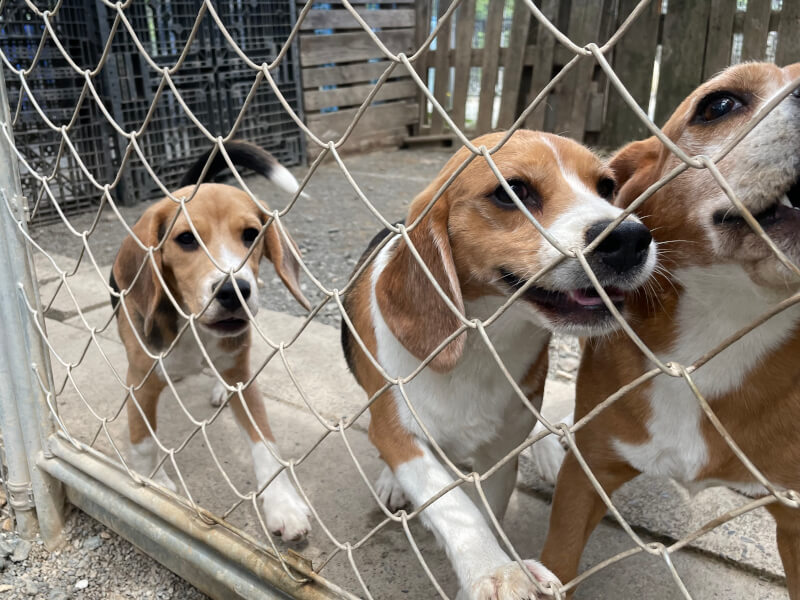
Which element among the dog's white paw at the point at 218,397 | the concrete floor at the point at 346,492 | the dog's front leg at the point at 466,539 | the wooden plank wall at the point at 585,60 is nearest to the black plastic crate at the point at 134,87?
the wooden plank wall at the point at 585,60

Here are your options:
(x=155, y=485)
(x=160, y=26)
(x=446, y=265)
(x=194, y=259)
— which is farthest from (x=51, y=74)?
(x=446, y=265)

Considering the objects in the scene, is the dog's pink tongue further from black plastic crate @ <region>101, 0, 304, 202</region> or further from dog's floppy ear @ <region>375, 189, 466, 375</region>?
black plastic crate @ <region>101, 0, 304, 202</region>

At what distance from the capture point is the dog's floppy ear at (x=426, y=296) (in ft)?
4.58

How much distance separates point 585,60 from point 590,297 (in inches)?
255

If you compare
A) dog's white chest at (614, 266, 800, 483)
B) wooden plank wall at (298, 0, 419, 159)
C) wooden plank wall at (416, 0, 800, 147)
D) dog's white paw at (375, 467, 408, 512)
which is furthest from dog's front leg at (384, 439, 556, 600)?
wooden plank wall at (298, 0, 419, 159)

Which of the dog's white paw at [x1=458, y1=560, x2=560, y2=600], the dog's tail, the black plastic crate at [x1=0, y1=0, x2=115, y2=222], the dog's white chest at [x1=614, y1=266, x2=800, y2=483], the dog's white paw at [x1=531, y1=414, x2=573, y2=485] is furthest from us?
the black plastic crate at [x1=0, y1=0, x2=115, y2=222]

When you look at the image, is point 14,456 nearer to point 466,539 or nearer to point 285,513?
point 285,513

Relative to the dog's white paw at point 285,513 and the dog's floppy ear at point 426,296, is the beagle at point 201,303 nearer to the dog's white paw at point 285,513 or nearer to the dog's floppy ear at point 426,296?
the dog's white paw at point 285,513

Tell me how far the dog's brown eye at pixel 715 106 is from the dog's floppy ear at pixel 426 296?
55cm

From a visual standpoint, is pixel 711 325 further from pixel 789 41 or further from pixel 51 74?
pixel 51 74

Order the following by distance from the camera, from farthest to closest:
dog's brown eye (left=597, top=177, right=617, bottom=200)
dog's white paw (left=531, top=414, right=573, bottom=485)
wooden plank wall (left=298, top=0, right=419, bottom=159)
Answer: wooden plank wall (left=298, top=0, right=419, bottom=159) < dog's white paw (left=531, top=414, right=573, bottom=485) < dog's brown eye (left=597, top=177, right=617, bottom=200)

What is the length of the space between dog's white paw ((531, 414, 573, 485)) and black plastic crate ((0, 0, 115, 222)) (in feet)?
14.6

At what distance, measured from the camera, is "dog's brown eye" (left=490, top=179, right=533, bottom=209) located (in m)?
1.40

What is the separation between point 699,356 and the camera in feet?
4.46
